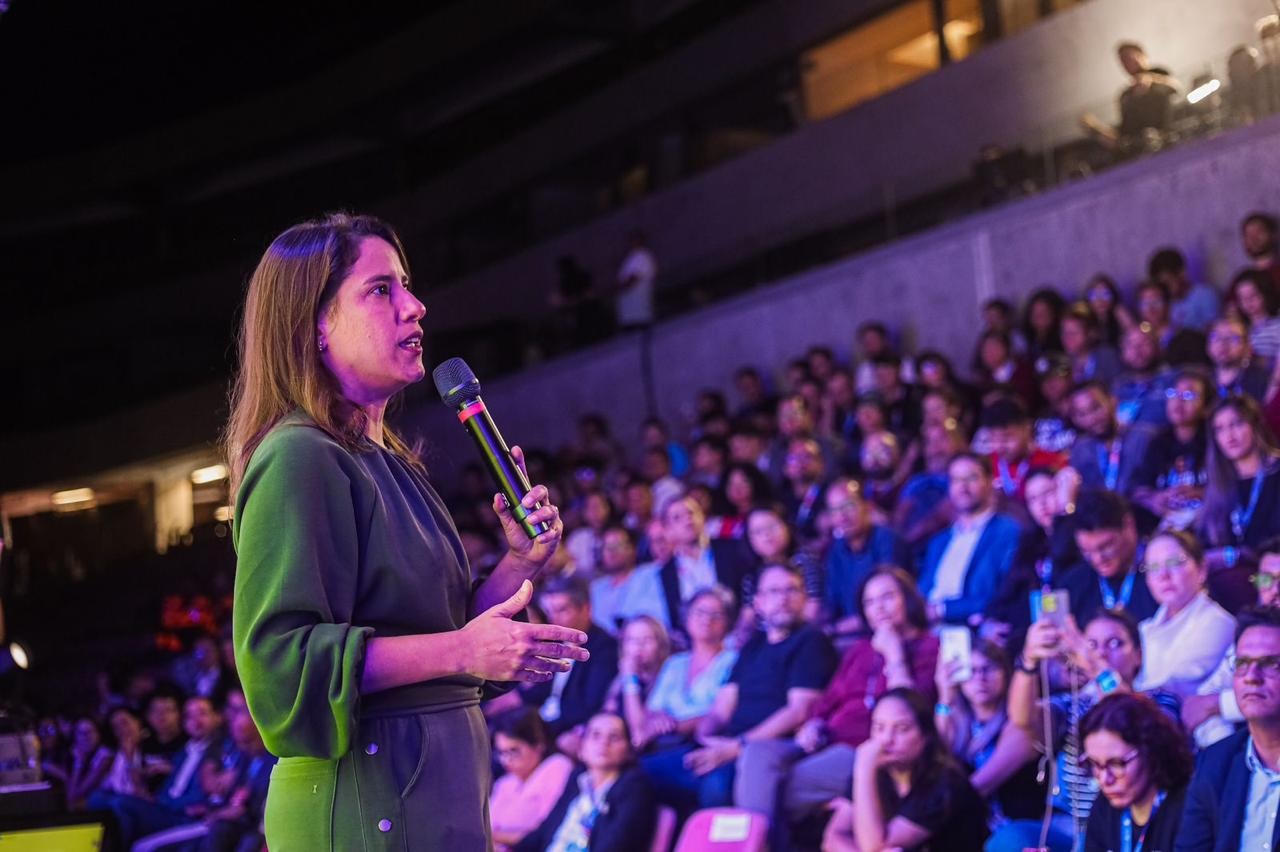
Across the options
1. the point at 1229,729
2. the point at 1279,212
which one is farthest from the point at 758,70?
the point at 1229,729

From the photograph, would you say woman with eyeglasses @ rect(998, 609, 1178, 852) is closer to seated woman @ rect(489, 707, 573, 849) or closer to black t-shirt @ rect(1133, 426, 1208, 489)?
black t-shirt @ rect(1133, 426, 1208, 489)

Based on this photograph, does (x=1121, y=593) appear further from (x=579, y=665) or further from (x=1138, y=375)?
(x=579, y=665)

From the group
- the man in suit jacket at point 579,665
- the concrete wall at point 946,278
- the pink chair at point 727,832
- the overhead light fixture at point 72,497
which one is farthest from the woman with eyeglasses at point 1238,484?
the overhead light fixture at point 72,497

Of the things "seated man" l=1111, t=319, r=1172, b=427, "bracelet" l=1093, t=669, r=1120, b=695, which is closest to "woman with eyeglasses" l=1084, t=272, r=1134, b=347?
"seated man" l=1111, t=319, r=1172, b=427

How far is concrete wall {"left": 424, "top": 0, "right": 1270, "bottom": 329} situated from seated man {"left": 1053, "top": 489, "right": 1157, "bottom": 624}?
398 cm

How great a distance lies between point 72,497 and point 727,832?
15.6 meters

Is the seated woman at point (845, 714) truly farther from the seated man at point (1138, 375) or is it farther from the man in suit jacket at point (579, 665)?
the seated man at point (1138, 375)

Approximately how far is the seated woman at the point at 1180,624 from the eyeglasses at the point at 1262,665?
0.63 metres

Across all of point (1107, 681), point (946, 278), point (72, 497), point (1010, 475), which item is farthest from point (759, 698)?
point (72, 497)

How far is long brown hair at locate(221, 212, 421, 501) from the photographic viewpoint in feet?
5.65

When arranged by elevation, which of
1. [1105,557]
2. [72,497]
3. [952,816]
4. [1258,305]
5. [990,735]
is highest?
[72,497]

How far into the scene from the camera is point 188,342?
18.4 metres

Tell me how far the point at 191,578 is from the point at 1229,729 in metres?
11.0

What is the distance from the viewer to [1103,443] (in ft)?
18.8
